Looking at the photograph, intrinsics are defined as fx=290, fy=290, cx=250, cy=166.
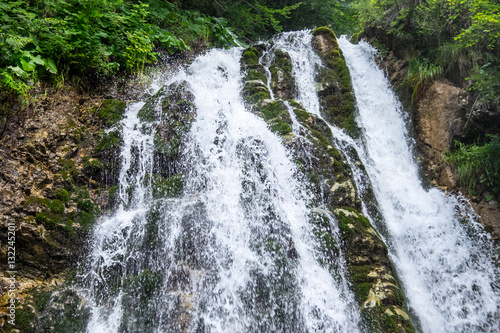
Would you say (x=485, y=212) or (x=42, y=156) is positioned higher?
(x=42, y=156)

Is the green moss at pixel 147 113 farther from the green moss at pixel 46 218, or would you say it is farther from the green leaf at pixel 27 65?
the green moss at pixel 46 218

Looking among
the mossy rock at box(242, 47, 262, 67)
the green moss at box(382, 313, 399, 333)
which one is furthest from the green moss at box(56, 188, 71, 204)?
the mossy rock at box(242, 47, 262, 67)

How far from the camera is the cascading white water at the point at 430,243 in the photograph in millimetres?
4867

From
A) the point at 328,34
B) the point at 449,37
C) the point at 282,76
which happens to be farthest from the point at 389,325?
the point at 328,34

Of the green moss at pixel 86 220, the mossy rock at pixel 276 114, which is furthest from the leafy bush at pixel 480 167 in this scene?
the green moss at pixel 86 220

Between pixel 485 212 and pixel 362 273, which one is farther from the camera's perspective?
pixel 485 212

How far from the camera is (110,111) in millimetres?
5723

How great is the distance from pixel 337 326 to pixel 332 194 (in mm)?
2192

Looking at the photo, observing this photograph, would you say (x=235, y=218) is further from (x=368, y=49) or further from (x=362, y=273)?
(x=368, y=49)

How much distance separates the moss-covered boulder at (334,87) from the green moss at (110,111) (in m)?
5.01

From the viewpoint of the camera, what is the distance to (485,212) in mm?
5828

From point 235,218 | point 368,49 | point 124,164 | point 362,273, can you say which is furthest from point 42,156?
point 368,49

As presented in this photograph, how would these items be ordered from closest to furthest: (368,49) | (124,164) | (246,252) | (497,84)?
(246,252)
(124,164)
(497,84)
(368,49)

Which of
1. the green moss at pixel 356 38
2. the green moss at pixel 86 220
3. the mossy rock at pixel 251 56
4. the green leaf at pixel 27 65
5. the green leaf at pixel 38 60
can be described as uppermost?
the green moss at pixel 356 38
